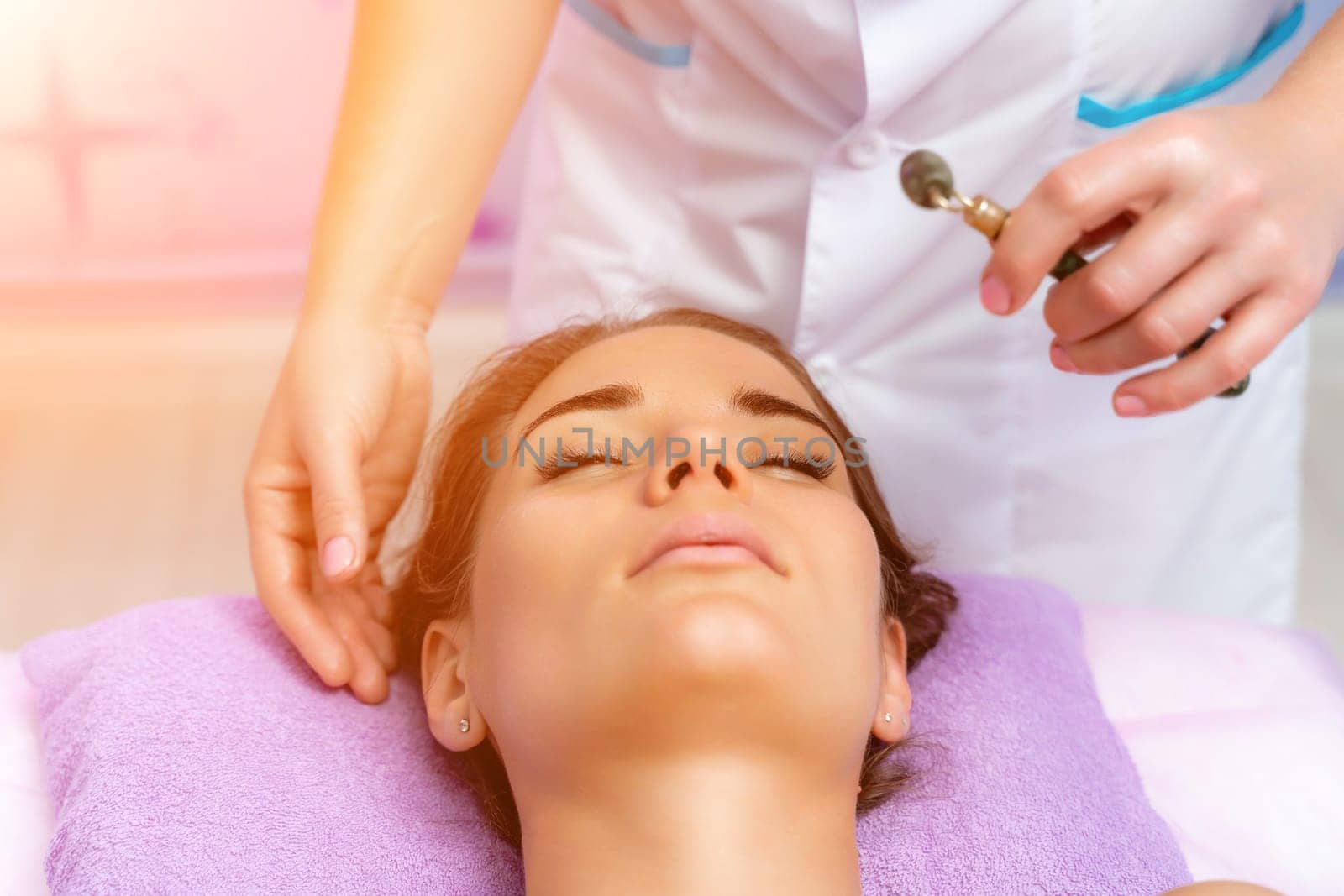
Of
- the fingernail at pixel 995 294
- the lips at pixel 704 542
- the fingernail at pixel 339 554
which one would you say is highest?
the fingernail at pixel 995 294

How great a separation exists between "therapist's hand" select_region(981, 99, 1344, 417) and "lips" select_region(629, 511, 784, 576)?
246 mm

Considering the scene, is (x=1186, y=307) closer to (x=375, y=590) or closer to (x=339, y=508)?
(x=339, y=508)

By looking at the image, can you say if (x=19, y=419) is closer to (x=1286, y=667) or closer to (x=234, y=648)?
(x=234, y=648)

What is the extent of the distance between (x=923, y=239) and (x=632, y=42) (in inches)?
13.9

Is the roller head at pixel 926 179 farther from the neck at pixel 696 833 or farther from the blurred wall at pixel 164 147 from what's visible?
the blurred wall at pixel 164 147

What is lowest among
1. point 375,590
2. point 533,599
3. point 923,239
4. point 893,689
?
point 375,590

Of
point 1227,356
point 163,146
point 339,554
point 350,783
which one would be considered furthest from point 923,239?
point 163,146

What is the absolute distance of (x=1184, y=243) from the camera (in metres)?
0.87

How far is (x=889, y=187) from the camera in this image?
118 cm

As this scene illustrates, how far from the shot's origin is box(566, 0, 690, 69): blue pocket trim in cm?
124

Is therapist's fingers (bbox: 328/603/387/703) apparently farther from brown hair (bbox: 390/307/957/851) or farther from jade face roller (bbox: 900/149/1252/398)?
jade face roller (bbox: 900/149/1252/398)

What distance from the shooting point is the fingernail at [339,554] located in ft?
3.49

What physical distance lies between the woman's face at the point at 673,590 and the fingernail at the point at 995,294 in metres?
0.20

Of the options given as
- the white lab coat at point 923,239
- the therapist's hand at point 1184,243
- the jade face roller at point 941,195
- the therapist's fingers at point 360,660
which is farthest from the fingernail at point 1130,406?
the therapist's fingers at point 360,660
